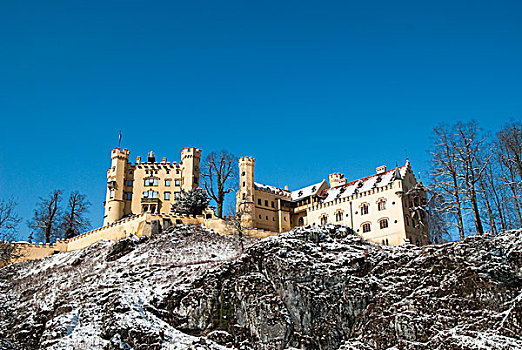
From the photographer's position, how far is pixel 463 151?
45.2 meters

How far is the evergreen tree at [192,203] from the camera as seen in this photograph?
65.6 m

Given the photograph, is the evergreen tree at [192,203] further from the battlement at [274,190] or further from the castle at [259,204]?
the battlement at [274,190]

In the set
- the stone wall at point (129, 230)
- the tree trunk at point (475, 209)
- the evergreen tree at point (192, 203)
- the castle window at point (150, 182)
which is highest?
the castle window at point (150, 182)

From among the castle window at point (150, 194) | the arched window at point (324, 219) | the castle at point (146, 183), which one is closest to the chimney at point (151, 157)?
the castle at point (146, 183)

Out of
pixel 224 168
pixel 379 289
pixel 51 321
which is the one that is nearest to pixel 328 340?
pixel 379 289

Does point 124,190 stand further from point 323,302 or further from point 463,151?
point 463,151

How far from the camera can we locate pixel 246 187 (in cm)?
7375

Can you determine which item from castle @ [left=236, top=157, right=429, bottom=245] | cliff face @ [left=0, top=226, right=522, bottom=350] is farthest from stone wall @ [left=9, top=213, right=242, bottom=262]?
cliff face @ [left=0, top=226, right=522, bottom=350]

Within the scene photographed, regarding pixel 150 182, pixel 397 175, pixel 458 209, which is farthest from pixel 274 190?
pixel 458 209

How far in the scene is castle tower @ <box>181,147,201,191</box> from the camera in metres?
72.0

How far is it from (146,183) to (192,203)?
10428 millimetres

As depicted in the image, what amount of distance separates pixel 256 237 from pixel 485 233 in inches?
1153

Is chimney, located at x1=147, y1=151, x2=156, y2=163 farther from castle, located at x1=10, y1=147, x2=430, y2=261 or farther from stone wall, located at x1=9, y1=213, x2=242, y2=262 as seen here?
stone wall, located at x1=9, y1=213, x2=242, y2=262

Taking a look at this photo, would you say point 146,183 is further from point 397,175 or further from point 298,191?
point 397,175
